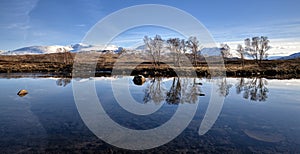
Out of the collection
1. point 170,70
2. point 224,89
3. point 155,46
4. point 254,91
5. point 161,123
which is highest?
point 155,46

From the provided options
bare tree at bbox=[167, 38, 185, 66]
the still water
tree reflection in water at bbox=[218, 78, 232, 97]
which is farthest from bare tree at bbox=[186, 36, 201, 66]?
the still water

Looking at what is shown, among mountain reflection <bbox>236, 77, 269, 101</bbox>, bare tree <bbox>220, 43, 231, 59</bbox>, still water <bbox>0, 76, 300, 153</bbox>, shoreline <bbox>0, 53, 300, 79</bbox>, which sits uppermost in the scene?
bare tree <bbox>220, 43, 231, 59</bbox>

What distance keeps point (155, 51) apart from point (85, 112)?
52.1 meters

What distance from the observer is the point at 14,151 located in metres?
7.80

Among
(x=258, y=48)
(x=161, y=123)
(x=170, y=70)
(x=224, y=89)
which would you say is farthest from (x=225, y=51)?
(x=161, y=123)

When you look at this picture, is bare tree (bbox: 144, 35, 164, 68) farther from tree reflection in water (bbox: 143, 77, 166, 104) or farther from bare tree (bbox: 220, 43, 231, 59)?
tree reflection in water (bbox: 143, 77, 166, 104)

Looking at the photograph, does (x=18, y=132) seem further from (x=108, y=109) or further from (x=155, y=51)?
(x=155, y=51)

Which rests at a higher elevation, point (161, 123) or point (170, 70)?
point (170, 70)

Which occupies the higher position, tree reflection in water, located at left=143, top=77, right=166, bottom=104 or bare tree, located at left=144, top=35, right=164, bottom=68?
bare tree, located at left=144, top=35, right=164, bottom=68

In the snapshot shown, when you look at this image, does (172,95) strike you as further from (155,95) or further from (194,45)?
(194,45)

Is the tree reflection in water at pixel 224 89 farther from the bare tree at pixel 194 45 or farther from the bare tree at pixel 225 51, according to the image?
the bare tree at pixel 225 51

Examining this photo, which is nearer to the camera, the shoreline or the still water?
the still water

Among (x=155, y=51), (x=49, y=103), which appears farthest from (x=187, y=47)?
(x=49, y=103)

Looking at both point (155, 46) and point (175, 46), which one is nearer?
point (155, 46)
